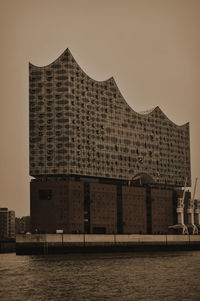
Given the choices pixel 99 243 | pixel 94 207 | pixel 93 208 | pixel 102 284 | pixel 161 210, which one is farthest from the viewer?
pixel 161 210

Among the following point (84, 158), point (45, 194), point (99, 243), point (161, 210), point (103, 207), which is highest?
point (84, 158)

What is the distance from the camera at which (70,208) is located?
382 ft

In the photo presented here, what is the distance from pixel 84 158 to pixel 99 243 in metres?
17.4

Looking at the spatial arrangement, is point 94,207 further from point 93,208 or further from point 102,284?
point 102,284

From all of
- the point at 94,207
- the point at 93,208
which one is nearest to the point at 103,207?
the point at 94,207

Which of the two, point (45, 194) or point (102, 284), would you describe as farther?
point (45, 194)

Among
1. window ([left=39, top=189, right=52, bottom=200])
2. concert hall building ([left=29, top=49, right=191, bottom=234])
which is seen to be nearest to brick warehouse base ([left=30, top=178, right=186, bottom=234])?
window ([left=39, top=189, right=52, bottom=200])

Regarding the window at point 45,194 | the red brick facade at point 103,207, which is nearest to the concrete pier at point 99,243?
the red brick facade at point 103,207

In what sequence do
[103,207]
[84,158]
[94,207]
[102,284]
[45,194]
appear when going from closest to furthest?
[102,284]
[45,194]
[94,207]
[84,158]
[103,207]

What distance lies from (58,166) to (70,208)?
9148 mm

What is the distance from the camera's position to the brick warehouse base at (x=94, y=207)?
382 ft

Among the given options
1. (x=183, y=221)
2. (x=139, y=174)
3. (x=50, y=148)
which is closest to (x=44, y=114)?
(x=50, y=148)

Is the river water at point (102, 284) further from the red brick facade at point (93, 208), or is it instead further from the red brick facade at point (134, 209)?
the red brick facade at point (134, 209)

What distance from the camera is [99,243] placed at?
119 metres
